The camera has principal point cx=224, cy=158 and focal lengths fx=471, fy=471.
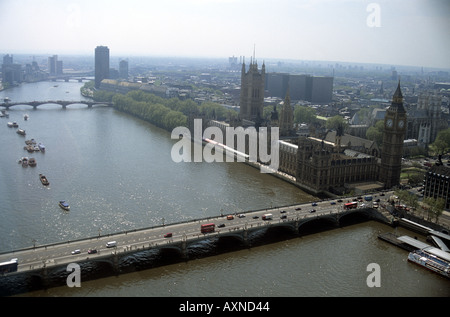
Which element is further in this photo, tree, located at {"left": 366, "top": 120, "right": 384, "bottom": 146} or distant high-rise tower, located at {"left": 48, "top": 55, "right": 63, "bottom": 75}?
distant high-rise tower, located at {"left": 48, "top": 55, "right": 63, "bottom": 75}

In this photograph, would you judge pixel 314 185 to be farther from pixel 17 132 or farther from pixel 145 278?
pixel 17 132

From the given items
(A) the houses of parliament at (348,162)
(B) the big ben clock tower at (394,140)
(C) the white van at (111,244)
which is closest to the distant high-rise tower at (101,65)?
(A) the houses of parliament at (348,162)

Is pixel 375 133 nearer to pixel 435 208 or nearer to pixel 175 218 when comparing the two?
pixel 435 208

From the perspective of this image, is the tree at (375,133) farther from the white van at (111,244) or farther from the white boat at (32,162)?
the white van at (111,244)

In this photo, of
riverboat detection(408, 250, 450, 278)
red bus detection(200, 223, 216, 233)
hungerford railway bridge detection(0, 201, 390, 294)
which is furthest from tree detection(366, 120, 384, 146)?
red bus detection(200, 223, 216, 233)

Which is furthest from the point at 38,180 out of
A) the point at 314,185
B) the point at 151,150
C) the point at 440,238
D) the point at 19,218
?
the point at 440,238

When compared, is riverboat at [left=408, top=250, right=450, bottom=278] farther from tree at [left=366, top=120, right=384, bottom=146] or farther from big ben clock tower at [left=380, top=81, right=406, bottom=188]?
tree at [left=366, top=120, right=384, bottom=146]
